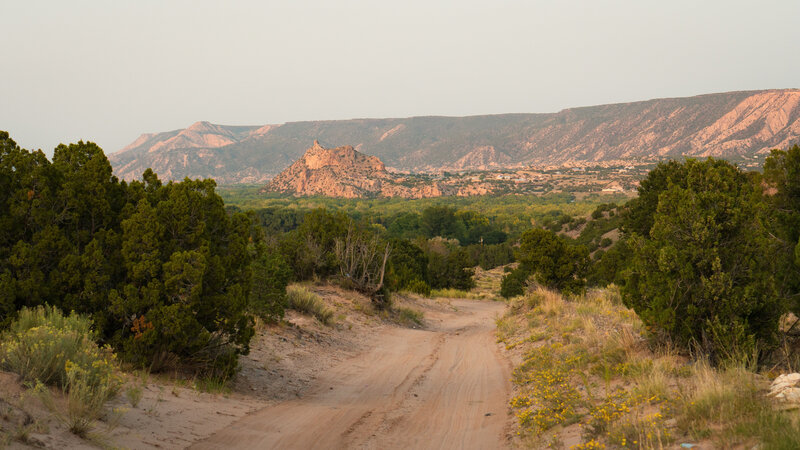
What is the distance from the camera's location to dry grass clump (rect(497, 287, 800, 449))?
5449 millimetres

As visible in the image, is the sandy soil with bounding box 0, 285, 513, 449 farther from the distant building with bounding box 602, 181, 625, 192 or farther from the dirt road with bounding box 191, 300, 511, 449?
the distant building with bounding box 602, 181, 625, 192

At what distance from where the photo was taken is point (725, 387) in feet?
20.3

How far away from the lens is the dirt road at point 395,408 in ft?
24.4

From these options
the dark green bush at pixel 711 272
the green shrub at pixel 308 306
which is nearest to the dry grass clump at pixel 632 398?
the dark green bush at pixel 711 272

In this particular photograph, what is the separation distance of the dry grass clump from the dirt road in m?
0.70

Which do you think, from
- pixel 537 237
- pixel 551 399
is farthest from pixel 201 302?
pixel 537 237

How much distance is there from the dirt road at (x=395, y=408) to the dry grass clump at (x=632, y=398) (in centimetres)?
70

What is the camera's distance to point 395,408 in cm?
955

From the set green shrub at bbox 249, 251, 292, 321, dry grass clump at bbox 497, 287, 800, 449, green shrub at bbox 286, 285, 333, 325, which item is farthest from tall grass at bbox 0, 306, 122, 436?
green shrub at bbox 286, 285, 333, 325

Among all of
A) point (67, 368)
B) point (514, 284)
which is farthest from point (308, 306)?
point (514, 284)

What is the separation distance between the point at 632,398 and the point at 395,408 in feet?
13.6

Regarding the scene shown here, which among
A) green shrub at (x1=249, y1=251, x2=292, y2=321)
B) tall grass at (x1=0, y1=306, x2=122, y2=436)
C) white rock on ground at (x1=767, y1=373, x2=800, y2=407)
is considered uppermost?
tall grass at (x1=0, y1=306, x2=122, y2=436)

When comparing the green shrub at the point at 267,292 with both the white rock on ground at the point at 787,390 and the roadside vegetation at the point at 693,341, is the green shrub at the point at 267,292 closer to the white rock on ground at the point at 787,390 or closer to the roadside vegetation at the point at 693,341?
the roadside vegetation at the point at 693,341

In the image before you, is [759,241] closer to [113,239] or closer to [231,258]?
[231,258]
